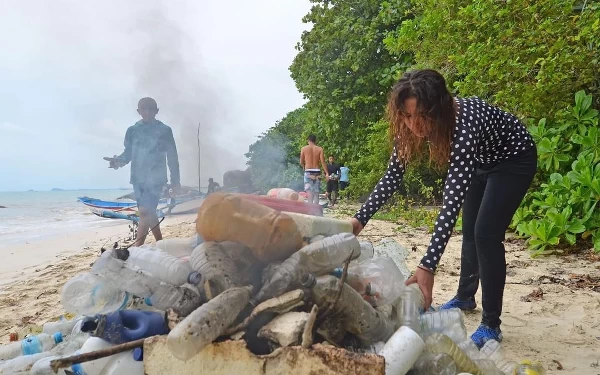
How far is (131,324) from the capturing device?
5.76ft

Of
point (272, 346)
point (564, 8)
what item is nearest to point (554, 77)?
point (564, 8)

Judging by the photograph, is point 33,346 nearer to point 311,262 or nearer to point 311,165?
point 311,262

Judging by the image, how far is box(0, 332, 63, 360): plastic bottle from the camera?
202 centimetres

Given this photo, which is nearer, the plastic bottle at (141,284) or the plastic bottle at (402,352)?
the plastic bottle at (402,352)

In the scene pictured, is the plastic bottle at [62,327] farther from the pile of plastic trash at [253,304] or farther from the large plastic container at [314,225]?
the large plastic container at [314,225]

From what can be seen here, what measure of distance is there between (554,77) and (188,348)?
4971mm

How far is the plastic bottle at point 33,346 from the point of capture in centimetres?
202

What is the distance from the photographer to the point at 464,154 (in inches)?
83.7

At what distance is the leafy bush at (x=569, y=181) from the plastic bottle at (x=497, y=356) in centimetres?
297

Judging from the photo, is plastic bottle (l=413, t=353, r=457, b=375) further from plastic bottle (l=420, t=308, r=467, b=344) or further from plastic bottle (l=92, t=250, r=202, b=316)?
plastic bottle (l=92, t=250, r=202, b=316)

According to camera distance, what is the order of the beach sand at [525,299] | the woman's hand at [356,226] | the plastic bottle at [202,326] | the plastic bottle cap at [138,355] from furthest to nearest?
the beach sand at [525,299] → the woman's hand at [356,226] → the plastic bottle cap at [138,355] → the plastic bottle at [202,326]

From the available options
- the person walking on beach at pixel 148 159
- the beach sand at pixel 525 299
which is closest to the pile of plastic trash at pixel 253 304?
the beach sand at pixel 525 299

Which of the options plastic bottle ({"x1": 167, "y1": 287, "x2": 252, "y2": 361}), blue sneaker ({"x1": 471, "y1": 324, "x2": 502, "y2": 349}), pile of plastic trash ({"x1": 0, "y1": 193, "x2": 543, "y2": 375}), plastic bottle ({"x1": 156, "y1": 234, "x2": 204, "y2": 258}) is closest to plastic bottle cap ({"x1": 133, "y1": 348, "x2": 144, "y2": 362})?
pile of plastic trash ({"x1": 0, "y1": 193, "x2": 543, "y2": 375})

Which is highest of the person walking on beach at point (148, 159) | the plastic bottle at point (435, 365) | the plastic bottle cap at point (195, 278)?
the person walking on beach at point (148, 159)
